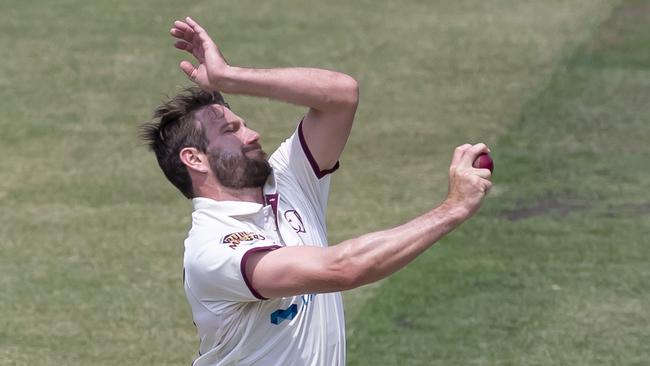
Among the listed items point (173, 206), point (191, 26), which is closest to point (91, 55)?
point (173, 206)

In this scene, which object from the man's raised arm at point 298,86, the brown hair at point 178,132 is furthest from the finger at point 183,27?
the brown hair at point 178,132

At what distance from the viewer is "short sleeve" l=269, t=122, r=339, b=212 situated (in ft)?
18.7

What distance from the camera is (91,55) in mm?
13812

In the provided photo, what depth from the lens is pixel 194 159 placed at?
17.5ft

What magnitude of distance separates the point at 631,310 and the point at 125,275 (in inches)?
145

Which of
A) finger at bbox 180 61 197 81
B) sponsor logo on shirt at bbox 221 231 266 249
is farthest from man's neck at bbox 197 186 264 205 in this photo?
finger at bbox 180 61 197 81

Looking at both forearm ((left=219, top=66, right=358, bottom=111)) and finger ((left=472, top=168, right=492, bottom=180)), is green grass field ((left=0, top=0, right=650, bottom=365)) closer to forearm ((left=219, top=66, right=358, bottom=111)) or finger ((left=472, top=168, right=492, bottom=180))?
forearm ((left=219, top=66, right=358, bottom=111))

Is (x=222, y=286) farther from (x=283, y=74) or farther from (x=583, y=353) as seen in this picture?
(x=583, y=353)

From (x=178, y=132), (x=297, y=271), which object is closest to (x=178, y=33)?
(x=178, y=132)

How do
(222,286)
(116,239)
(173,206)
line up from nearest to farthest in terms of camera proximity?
(222,286)
(116,239)
(173,206)

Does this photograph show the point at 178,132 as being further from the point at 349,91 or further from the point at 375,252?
the point at 375,252

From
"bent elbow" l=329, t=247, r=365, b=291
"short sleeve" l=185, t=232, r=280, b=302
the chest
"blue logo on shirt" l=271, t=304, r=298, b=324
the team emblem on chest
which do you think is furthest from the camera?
the team emblem on chest

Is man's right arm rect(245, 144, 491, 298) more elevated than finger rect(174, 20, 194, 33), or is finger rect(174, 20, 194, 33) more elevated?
finger rect(174, 20, 194, 33)

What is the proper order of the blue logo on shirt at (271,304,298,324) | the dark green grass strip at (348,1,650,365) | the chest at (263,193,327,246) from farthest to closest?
the dark green grass strip at (348,1,650,365)
the chest at (263,193,327,246)
the blue logo on shirt at (271,304,298,324)
